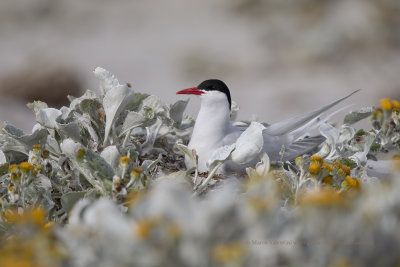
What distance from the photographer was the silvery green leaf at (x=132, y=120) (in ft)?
6.17

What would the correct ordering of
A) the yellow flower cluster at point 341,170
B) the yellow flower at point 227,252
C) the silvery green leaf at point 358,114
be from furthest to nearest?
the silvery green leaf at point 358,114 < the yellow flower cluster at point 341,170 < the yellow flower at point 227,252

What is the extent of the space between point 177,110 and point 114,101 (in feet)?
1.32

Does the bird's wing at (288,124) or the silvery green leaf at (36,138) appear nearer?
the silvery green leaf at (36,138)

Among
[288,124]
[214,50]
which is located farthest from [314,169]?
[214,50]

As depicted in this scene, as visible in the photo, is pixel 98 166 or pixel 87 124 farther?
pixel 87 124

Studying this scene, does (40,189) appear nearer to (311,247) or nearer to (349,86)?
(311,247)

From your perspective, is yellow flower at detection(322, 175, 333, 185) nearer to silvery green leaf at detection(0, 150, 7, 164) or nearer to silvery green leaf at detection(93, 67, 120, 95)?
silvery green leaf at detection(93, 67, 120, 95)

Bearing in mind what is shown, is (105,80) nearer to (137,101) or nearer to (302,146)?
(137,101)

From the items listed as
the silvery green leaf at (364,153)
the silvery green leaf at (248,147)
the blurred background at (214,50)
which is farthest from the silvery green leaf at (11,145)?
the blurred background at (214,50)

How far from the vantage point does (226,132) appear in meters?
2.27

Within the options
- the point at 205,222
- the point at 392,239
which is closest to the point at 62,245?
the point at 205,222

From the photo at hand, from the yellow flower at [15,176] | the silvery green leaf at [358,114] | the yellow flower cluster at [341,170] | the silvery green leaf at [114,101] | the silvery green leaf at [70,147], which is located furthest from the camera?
the silvery green leaf at [358,114]

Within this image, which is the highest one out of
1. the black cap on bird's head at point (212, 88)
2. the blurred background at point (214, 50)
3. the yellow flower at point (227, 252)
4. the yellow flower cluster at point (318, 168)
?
the yellow flower at point (227, 252)

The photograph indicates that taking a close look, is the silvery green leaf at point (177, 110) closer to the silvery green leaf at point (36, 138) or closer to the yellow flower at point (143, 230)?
the silvery green leaf at point (36, 138)
